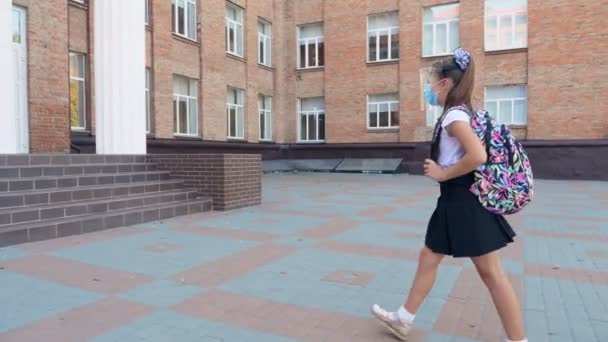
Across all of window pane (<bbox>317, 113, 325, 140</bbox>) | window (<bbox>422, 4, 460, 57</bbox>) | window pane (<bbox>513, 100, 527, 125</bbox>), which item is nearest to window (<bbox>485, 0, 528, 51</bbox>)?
window (<bbox>422, 4, 460, 57</bbox>)

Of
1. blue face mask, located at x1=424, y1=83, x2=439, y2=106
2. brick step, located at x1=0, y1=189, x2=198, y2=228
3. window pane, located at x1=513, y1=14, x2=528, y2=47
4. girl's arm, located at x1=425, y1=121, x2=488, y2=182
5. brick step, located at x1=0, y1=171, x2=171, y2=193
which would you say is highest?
window pane, located at x1=513, y1=14, x2=528, y2=47

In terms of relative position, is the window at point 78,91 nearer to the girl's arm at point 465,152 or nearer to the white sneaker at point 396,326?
the white sneaker at point 396,326

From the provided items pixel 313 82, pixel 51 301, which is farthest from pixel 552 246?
pixel 313 82

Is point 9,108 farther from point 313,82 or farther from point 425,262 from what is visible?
point 313,82

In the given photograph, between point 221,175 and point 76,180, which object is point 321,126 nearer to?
Answer: point 221,175

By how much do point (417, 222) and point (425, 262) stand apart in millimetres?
5021

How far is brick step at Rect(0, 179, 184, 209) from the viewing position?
22.0 feet

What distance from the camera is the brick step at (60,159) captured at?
→ 7614 millimetres

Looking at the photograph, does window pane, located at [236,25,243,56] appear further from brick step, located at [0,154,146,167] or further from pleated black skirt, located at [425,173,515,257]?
pleated black skirt, located at [425,173,515,257]

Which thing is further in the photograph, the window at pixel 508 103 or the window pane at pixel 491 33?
the window pane at pixel 491 33

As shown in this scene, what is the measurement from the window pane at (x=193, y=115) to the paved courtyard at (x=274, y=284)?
1153cm

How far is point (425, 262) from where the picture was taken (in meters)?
3.12

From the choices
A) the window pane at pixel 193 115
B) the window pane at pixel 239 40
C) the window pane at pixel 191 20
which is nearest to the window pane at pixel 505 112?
the window pane at pixel 239 40

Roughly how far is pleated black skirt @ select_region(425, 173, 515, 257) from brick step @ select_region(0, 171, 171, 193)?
21.8 feet
